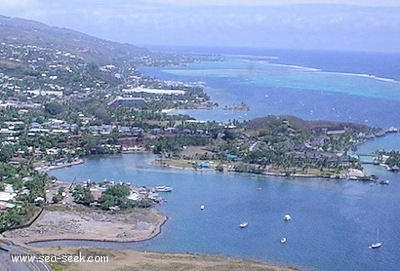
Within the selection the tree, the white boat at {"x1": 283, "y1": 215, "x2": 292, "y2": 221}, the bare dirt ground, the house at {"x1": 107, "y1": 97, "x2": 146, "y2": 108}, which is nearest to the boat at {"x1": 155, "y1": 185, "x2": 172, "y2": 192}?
the white boat at {"x1": 283, "y1": 215, "x2": 292, "y2": 221}

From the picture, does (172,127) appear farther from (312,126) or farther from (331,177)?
(331,177)

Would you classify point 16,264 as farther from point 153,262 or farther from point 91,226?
point 91,226

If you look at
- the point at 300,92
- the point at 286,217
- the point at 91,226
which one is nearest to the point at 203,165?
the point at 286,217

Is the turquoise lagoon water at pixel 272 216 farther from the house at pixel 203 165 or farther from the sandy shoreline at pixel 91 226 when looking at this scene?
the house at pixel 203 165

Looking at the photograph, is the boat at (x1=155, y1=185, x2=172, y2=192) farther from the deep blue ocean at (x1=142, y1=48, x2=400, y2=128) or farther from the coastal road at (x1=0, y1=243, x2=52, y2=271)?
the deep blue ocean at (x1=142, y1=48, x2=400, y2=128)

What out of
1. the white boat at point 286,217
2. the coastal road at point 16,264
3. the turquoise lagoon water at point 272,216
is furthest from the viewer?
the white boat at point 286,217

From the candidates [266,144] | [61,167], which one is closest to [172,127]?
[266,144]

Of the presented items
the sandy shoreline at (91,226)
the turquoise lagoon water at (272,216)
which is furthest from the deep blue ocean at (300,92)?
the sandy shoreline at (91,226)

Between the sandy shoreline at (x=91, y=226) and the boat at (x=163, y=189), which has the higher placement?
the sandy shoreline at (x=91, y=226)
